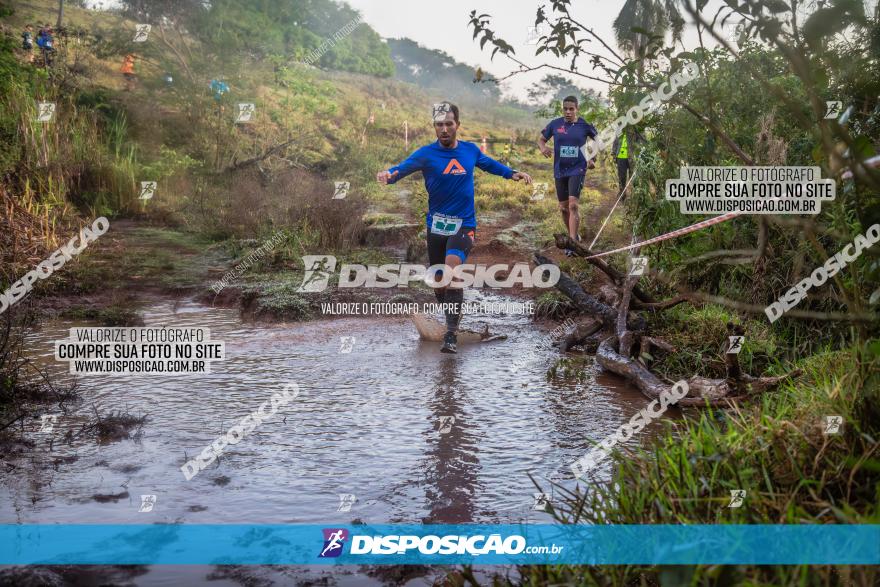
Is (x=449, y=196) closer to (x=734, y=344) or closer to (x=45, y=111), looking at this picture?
(x=734, y=344)

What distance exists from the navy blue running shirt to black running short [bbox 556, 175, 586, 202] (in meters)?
0.09

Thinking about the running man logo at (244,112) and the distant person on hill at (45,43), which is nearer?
the distant person on hill at (45,43)

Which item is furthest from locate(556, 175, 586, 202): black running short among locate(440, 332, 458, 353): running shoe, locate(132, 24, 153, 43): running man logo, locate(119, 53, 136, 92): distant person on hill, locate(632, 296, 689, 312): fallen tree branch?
locate(119, 53, 136, 92): distant person on hill

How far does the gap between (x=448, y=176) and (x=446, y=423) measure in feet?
10.3

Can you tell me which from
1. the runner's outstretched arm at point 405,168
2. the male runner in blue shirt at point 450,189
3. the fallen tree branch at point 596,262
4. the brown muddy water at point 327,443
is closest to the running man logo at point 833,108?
the fallen tree branch at point 596,262

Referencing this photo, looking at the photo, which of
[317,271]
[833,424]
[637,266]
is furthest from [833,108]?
[317,271]

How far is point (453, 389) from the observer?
7016 mm

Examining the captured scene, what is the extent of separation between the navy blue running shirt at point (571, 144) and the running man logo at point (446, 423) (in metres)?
6.36

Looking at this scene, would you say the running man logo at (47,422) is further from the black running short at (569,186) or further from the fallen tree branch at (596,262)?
the black running short at (569,186)

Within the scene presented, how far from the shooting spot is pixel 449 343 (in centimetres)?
846

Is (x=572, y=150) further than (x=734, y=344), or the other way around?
(x=572, y=150)

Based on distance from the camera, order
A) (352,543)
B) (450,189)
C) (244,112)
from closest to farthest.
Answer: (352,543) < (450,189) < (244,112)

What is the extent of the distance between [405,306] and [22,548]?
690cm

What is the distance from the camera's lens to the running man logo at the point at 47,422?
18.9ft
